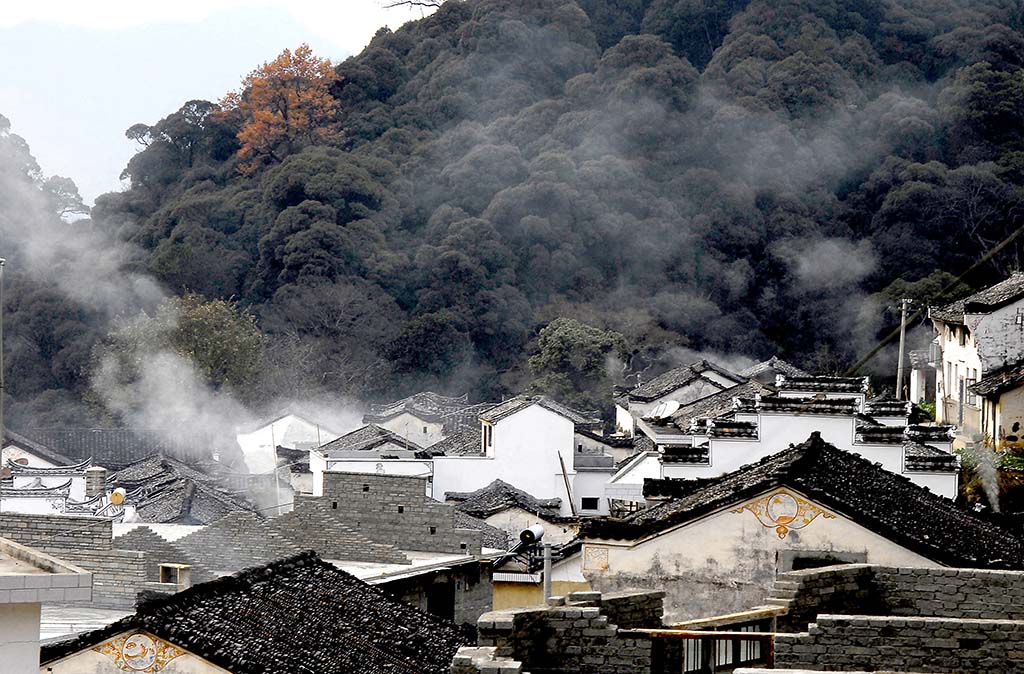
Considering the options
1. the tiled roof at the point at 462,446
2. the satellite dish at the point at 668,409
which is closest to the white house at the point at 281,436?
the tiled roof at the point at 462,446

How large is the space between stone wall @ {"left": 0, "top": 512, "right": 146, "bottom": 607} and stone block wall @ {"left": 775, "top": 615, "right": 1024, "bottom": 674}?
40.8ft

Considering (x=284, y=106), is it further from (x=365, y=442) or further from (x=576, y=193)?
(x=365, y=442)

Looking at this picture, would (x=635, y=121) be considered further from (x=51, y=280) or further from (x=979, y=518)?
(x=979, y=518)

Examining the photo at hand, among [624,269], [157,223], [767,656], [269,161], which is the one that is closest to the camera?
[767,656]

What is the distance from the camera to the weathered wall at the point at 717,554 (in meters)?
15.9

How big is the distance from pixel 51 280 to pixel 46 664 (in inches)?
3549

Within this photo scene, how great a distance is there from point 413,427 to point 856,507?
54.2 meters

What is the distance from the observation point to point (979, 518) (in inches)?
834

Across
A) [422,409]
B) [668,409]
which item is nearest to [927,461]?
[668,409]

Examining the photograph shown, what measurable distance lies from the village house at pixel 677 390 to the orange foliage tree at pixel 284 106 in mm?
51949

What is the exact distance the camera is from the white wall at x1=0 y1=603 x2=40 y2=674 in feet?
23.9

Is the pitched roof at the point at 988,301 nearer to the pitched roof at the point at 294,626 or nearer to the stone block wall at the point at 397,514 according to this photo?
the stone block wall at the point at 397,514

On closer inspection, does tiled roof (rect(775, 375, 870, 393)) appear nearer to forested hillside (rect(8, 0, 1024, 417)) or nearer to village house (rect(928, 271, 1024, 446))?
village house (rect(928, 271, 1024, 446))

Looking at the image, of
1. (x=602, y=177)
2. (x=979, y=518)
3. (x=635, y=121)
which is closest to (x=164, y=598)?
(x=979, y=518)
